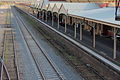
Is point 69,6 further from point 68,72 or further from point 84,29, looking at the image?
point 68,72

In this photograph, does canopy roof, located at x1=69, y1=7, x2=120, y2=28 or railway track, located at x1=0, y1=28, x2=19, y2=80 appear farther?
canopy roof, located at x1=69, y1=7, x2=120, y2=28

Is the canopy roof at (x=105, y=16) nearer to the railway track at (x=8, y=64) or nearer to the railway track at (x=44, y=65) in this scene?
the railway track at (x=44, y=65)

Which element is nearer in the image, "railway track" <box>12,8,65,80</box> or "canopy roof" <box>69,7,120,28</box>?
"railway track" <box>12,8,65,80</box>

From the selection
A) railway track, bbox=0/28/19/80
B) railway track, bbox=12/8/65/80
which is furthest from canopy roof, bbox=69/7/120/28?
railway track, bbox=0/28/19/80

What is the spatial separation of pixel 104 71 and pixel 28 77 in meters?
3.98

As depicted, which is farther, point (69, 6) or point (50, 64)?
point (69, 6)

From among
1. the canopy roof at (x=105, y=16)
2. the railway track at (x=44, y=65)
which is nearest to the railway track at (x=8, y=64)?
the railway track at (x=44, y=65)

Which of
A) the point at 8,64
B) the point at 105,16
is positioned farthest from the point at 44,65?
the point at 105,16

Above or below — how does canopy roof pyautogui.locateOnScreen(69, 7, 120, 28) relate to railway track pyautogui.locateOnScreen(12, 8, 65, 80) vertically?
above

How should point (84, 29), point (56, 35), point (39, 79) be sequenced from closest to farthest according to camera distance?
1. point (39, 79)
2. point (56, 35)
3. point (84, 29)

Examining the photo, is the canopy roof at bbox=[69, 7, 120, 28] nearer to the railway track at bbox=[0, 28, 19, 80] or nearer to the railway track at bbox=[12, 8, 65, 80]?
the railway track at bbox=[12, 8, 65, 80]

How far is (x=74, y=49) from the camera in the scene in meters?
21.7

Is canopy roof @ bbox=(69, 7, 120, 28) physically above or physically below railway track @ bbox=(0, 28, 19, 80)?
above

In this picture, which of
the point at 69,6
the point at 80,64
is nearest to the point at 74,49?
the point at 80,64
